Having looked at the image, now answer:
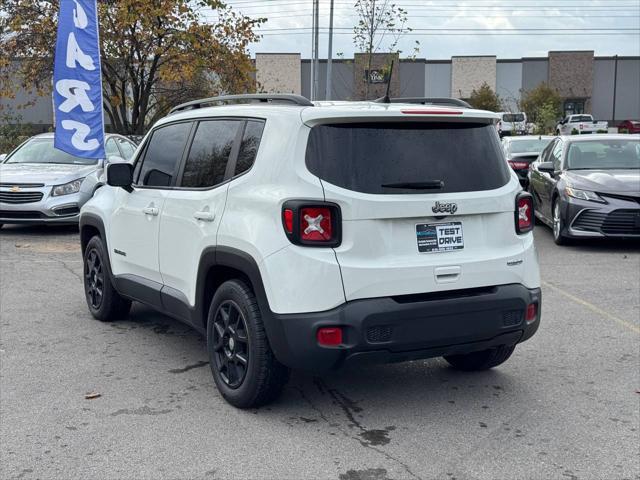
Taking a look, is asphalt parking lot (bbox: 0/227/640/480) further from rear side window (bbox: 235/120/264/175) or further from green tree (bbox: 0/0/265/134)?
green tree (bbox: 0/0/265/134)

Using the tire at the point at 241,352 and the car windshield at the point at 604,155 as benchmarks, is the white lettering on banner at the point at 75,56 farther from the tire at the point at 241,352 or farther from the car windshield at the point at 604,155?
the tire at the point at 241,352

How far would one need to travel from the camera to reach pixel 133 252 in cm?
591

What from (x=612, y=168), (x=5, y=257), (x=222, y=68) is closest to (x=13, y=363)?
(x=5, y=257)

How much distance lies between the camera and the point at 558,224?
37.0 feet

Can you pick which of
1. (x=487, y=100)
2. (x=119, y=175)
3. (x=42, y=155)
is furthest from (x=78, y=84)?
(x=487, y=100)

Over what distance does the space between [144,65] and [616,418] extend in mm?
21374

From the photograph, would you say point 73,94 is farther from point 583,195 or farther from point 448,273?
point 448,273

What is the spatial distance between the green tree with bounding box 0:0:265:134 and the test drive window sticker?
59.8ft

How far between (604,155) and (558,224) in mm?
1299

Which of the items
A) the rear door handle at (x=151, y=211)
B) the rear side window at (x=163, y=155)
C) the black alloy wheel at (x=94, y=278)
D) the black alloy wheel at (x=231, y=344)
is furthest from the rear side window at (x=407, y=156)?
the black alloy wheel at (x=94, y=278)

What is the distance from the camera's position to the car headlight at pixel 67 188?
12023 millimetres

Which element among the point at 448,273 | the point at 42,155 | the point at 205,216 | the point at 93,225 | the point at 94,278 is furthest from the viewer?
the point at 42,155

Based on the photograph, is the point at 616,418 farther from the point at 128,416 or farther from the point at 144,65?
the point at 144,65

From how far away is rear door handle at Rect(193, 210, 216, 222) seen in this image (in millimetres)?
4742
